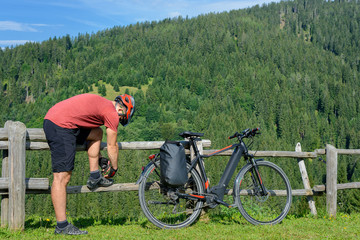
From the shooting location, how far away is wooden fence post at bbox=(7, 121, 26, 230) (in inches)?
221

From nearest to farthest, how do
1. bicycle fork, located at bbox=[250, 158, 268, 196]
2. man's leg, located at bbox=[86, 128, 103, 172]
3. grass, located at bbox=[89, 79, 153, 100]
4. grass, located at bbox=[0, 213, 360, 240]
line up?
grass, located at bbox=[0, 213, 360, 240], man's leg, located at bbox=[86, 128, 103, 172], bicycle fork, located at bbox=[250, 158, 268, 196], grass, located at bbox=[89, 79, 153, 100]

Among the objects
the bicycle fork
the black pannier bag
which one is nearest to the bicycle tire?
the black pannier bag

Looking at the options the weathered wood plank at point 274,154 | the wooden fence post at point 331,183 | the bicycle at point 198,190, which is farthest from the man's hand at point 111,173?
the wooden fence post at point 331,183

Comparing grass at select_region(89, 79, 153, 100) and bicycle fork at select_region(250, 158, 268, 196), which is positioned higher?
grass at select_region(89, 79, 153, 100)

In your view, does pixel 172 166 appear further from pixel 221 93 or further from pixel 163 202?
pixel 221 93

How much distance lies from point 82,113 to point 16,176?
1550mm

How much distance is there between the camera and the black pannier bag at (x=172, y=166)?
5645mm

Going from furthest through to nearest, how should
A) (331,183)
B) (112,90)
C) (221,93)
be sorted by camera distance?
1. (112,90)
2. (221,93)
3. (331,183)

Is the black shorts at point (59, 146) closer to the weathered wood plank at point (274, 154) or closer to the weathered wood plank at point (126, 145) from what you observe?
the weathered wood plank at point (126, 145)

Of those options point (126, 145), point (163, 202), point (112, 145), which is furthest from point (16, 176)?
point (163, 202)

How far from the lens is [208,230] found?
5.99 meters

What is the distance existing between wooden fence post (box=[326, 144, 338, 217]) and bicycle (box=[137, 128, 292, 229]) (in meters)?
1.69

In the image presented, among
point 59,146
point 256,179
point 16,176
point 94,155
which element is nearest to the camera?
point 59,146

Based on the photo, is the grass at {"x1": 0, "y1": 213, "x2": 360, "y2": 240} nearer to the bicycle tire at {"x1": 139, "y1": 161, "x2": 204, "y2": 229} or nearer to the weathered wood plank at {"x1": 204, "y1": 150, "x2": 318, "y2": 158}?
the bicycle tire at {"x1": 139, "y1": 161, "x2": 204, "y2": 229}
